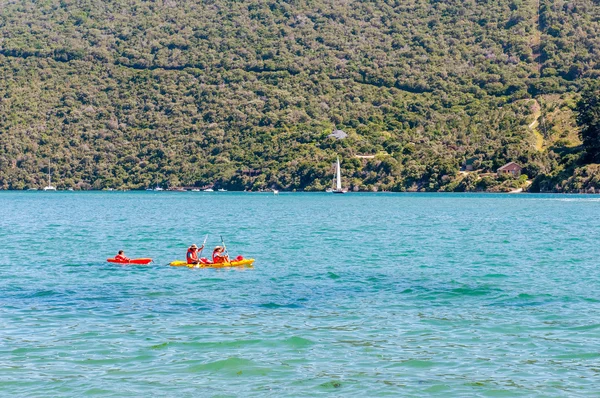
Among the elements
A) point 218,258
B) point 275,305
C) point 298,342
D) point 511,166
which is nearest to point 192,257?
point 218,258

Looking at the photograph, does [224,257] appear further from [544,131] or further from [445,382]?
[544,131]

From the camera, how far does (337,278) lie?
127ft

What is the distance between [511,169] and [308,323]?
163409 millimetres

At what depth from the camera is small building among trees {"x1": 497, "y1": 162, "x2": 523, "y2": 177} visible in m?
182

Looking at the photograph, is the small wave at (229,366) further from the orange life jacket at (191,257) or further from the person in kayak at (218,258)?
the orange life jacket at (191,257)

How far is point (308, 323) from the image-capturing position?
26.3 m

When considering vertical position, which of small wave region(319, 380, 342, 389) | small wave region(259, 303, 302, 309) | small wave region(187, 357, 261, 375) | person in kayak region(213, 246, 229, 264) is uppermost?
person in kayak region(213, 246, 229, 264)

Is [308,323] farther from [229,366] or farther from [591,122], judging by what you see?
[591,122]

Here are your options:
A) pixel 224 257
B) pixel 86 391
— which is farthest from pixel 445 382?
pixel 224 257

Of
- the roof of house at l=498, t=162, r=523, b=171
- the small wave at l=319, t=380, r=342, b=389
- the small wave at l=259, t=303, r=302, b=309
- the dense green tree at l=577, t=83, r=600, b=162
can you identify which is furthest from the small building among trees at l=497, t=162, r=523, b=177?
the small wave at l=319, t=380, r=342, b=389

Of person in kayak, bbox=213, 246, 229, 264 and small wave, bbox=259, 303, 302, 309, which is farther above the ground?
person in kayak, bbox=213, 246, 229, 264

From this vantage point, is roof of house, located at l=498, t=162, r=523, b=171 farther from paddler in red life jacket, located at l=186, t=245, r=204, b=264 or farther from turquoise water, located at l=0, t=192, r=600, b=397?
paddler in red life jacket, located at l=186, t=245, r=204, b=264

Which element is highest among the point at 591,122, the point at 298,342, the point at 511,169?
the point at 591,122

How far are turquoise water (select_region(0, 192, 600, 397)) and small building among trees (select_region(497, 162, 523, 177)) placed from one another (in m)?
129
